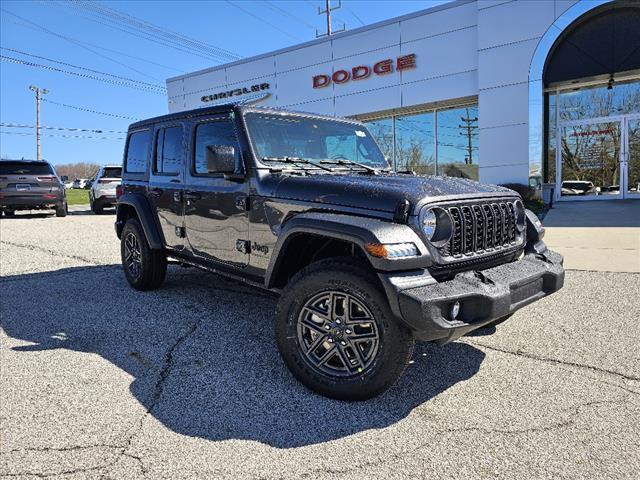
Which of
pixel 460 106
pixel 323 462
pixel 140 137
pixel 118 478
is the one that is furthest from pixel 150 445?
pixel 460 106

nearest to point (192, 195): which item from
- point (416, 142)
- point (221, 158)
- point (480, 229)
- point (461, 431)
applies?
point (221, 158)

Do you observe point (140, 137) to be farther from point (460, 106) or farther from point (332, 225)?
point (460, 106)

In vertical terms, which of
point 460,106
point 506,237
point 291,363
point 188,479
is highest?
point 460,106

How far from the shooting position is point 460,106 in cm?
1644

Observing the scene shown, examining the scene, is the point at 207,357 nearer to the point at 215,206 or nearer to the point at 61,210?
the point at 215,206

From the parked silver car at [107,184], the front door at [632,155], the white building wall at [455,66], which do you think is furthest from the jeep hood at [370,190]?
the parked silver car at [107,184]

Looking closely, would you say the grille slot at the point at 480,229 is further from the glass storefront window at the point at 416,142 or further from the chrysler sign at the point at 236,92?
the chrysler sign at the point at 236,92

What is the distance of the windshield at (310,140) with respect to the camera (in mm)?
3881

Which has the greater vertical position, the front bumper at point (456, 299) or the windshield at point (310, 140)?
the windshield at point (310, 140)

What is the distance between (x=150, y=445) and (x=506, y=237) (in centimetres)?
263

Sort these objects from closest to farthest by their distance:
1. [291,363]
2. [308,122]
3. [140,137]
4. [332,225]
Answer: [332,225], [291,363], [308,122], [140,137]

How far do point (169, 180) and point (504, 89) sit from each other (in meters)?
12.7

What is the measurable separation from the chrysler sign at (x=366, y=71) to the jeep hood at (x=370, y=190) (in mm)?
14281

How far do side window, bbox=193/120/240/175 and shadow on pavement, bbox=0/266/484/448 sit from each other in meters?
1.43
